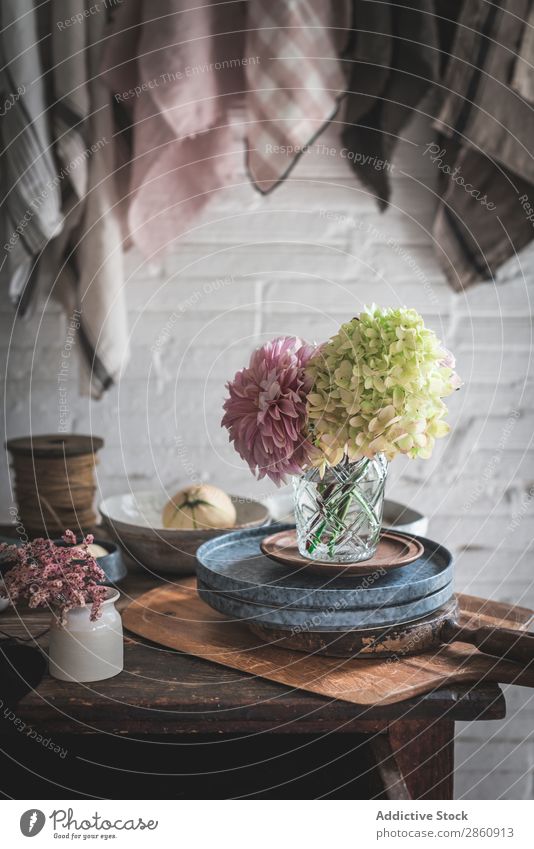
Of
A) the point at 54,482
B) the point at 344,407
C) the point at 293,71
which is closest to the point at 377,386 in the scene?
the point at 344,407

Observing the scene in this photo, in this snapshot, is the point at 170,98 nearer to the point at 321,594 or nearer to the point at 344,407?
the point at 344,407

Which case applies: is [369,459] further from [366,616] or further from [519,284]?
[519,284]

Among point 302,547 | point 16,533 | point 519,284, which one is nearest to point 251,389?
point 302,547

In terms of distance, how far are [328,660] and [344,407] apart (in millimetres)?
209

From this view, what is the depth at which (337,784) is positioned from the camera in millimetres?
801

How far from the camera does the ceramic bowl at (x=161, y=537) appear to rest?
89 cm

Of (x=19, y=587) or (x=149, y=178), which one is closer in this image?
(x=19, y=587)

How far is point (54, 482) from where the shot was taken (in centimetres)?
102

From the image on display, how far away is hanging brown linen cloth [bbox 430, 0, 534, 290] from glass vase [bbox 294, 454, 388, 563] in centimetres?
50

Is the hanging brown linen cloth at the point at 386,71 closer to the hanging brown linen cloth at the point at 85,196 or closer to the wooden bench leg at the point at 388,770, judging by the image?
the hanging brown linen cloth at the point at 85,196

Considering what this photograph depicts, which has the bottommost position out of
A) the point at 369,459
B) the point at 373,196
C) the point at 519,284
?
the point at 369,459
